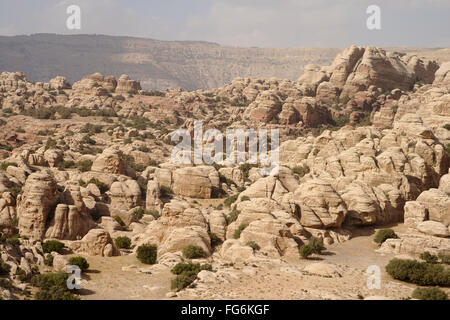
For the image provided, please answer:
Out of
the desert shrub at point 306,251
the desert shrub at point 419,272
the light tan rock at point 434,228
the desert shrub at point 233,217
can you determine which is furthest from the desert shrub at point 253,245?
the light tan rock at point 434,228

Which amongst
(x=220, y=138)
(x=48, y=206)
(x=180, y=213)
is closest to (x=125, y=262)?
(x=180, y=213)

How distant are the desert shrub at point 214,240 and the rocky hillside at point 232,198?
0.10m

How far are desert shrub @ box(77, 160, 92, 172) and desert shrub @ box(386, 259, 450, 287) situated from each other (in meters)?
34.0

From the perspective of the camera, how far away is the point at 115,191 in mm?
44531

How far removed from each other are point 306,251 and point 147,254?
32.1 feet

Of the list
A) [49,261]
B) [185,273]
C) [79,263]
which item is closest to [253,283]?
[185,273]

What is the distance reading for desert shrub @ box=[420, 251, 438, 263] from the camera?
96.9 feet

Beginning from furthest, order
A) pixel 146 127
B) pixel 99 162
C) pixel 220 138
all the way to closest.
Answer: pixel 146 127 → pixel 220 138 → pixel 99 162

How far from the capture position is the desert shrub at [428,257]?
2955 cm

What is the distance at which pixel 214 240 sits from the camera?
3347cm

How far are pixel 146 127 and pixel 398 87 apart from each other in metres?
48.7

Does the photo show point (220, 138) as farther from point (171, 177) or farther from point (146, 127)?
→ point (171, 177)

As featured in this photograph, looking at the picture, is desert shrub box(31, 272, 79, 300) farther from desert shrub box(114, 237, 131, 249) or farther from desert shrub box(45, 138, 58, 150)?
desert shrub box(45, 138, 58, 150)

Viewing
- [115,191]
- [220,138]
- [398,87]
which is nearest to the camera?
[115,191]
